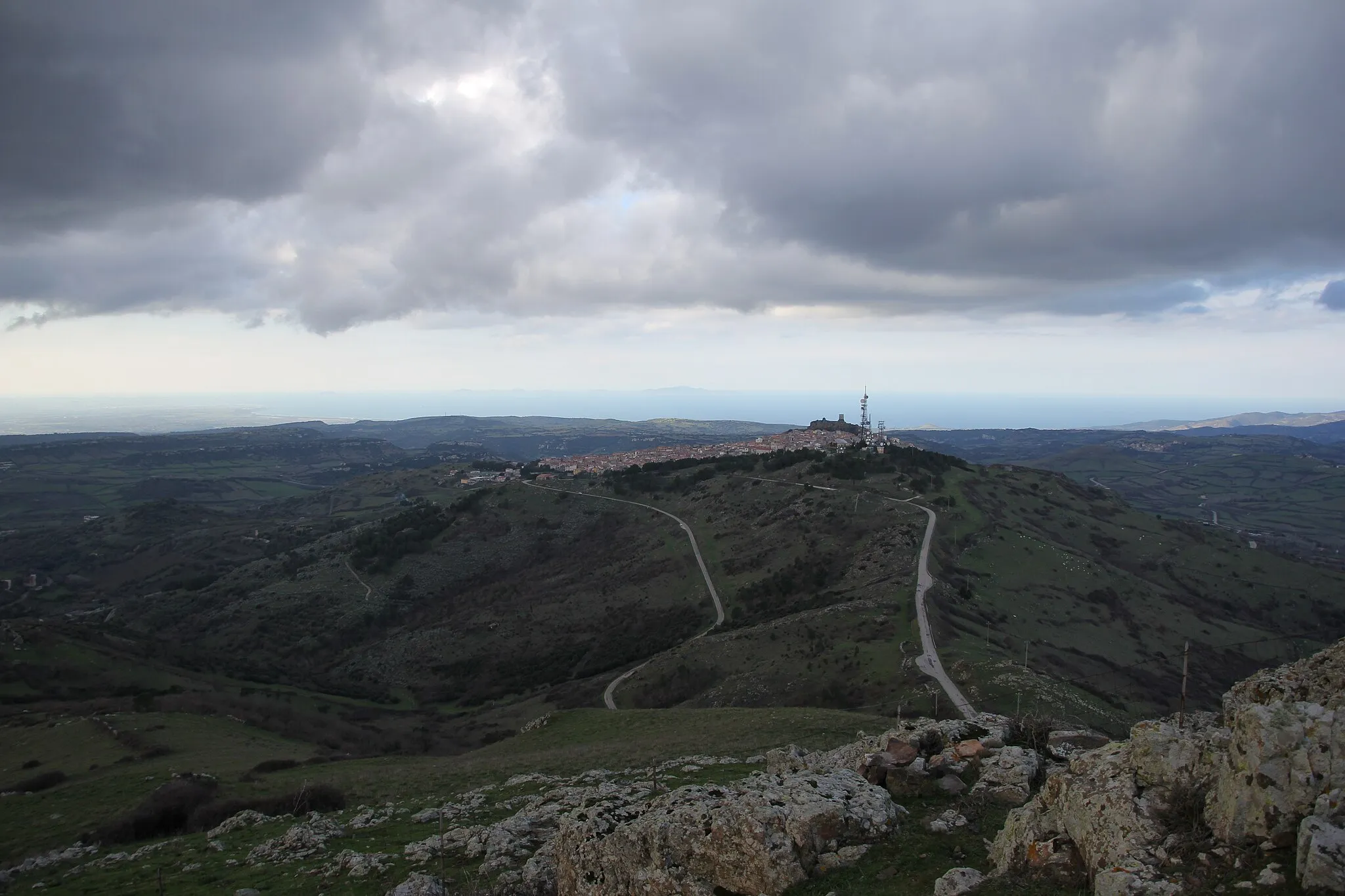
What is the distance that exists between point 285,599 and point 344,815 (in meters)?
71.6

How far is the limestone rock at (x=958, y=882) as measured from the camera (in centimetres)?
837

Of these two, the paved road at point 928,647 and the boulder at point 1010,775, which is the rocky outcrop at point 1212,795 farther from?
the paved road at point 928,647

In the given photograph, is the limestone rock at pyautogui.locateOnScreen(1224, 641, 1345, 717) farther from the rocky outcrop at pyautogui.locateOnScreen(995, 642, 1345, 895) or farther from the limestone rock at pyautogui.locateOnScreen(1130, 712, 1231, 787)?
the limestone rock at pyautogui.locateOnScreen(1130, 712, 1231, 787)

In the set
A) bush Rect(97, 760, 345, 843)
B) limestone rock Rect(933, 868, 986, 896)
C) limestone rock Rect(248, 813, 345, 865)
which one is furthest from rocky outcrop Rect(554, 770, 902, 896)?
bush Rect(97, 760, 345, 843)

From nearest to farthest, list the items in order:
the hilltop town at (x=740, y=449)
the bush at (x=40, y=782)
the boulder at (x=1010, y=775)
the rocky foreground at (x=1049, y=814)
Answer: the rocky foreground at (x=1049, y=814) → the boulder at (x=1010, y=775) → the bush at (x=40, y=782) → the hilltop town at (x=740, y=449)

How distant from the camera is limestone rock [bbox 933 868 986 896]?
837 centimetres

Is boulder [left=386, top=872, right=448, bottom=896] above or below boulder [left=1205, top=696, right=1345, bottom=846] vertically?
below

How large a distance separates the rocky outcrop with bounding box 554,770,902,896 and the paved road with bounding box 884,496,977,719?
41.6ft

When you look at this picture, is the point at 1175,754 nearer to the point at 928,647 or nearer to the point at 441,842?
the point at 441,842

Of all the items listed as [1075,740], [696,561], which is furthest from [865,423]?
[1075,740]

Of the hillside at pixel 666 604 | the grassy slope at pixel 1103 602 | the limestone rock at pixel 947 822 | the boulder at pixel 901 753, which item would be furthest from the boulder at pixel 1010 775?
the grassy slope at pixel 1103 602

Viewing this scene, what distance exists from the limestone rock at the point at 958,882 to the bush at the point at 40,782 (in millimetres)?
31401

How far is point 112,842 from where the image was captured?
18516 millimetres

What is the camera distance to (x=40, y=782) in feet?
81.0
